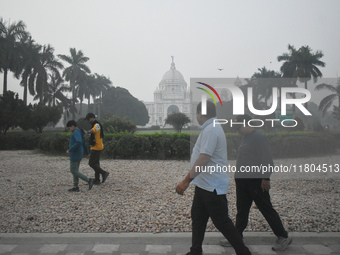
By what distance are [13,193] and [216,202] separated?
458cm

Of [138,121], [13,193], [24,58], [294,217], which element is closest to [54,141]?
[13,193]

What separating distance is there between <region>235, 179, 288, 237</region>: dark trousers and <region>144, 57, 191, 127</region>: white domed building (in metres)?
88.4

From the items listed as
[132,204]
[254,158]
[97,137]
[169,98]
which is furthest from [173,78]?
[254,158]

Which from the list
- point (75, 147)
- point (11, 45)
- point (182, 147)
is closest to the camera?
point (75, 147)

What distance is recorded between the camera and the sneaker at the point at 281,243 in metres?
3.05

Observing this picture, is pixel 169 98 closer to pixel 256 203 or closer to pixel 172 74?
pixel 172 74

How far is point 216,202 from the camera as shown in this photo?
262 centimetres

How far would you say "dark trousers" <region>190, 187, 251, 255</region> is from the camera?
2.56 m

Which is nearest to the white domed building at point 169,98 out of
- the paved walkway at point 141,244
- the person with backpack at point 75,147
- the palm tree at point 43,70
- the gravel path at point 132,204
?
the palm tree at point 43,70

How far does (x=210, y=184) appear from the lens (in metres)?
2.64

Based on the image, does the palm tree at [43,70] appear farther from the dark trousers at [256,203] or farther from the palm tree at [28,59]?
the dark trousers at [256,203]

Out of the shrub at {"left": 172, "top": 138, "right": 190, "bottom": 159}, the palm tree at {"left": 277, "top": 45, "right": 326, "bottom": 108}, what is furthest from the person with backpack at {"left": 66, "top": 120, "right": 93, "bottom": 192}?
the palm tree at {"left": 277, "top": 45, "right": 326, "bottom": 108}

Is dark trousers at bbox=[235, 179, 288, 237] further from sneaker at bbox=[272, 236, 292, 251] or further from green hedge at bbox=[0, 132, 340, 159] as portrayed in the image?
green hedge at bbox=[0, 132, 340, 159]

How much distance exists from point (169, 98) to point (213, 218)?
91507 millimetres
